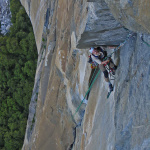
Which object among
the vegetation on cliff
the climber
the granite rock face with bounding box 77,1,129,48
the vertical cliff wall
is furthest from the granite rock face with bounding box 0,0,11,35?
the granite rock face with bounding box 77,1,129,48

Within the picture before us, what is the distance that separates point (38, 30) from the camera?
16547mm

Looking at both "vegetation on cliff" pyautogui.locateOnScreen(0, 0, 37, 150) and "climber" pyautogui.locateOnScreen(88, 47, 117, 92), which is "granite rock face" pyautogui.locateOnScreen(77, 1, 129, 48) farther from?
"vegetation on cliff" pyautogui.locateOnScreen(0, 0, 37, 150)

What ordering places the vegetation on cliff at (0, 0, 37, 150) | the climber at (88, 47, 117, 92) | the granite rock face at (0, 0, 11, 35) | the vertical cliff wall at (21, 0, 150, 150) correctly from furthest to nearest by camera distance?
the granite rock face at (0, 0, 11, 35) < the vegetation on cliff at (0, 0, 37, 150) < the climber at (88, 47, 117, 92) < the vertical cliff wall at (21, 0, 150, 150)

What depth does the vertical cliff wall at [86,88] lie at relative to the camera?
424 cm

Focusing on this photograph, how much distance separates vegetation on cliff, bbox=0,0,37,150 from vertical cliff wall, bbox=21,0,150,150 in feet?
19.8

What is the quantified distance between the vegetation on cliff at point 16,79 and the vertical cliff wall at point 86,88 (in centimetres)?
603

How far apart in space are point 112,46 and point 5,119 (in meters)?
18.1

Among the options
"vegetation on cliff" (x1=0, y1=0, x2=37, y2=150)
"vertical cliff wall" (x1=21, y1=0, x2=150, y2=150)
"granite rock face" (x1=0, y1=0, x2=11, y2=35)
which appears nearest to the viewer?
"vertical cliff wall" (x1=21, y1=0, x2=150, y2=150)

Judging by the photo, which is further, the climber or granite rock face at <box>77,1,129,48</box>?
the climber

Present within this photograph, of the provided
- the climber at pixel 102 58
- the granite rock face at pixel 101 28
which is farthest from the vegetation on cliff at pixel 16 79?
the granite rock face at pixel 101 28

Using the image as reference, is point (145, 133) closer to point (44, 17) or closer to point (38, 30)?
point (44, 17)

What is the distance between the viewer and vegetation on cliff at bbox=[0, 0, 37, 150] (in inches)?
Result: 781

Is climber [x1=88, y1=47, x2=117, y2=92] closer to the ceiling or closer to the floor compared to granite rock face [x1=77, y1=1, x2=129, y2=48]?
closer to the floor

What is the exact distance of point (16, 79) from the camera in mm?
21891
